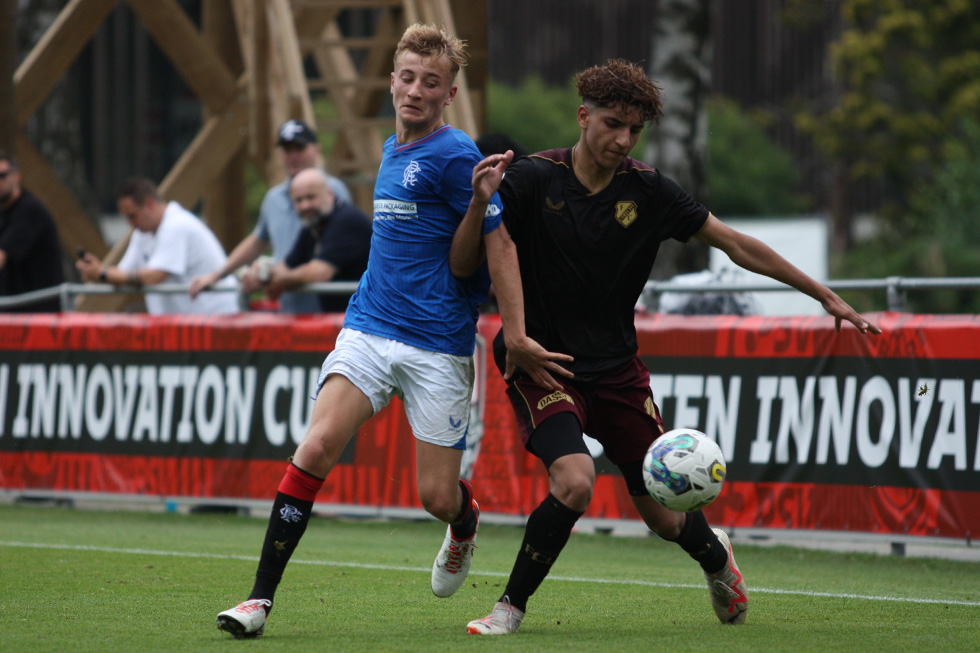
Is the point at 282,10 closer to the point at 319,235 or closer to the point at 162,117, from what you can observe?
the point at 319,235

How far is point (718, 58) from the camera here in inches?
1890

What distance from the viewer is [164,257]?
10.5 m

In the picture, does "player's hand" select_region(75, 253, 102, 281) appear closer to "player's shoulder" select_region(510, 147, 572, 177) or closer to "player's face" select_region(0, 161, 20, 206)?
"player's face" select_region(0, 161, 20, 206)

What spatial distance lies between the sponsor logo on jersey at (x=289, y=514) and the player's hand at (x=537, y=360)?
0.98 m

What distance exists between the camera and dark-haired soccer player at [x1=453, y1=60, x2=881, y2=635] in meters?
5.19

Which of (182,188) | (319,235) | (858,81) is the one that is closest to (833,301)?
(319,235)

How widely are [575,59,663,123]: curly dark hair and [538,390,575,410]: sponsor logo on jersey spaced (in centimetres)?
110

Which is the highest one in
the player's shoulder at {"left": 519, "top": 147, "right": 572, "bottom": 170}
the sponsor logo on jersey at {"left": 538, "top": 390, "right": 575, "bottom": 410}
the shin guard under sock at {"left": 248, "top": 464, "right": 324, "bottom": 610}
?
the player's shoulder at {"left": 519, "top": 147, "right": 572, "bottom": 170}

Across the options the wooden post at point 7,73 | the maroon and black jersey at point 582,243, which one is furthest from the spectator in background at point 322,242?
the wooden post at point 7,73

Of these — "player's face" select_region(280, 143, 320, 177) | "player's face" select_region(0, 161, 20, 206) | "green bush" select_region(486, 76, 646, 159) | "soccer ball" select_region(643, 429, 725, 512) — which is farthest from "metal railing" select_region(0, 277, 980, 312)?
"green bush" select_region(486, 76, 646, 159)

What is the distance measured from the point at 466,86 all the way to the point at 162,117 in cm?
3202

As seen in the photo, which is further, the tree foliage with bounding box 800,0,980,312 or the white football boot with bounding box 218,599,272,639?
the tree foliage with bounding box 800,0,980,312

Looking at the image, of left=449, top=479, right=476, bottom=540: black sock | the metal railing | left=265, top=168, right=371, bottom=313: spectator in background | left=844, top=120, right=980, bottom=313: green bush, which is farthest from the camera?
left=844, top=120, right=980, bottom=313: green bush

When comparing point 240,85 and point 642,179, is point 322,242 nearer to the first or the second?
point 642,179
